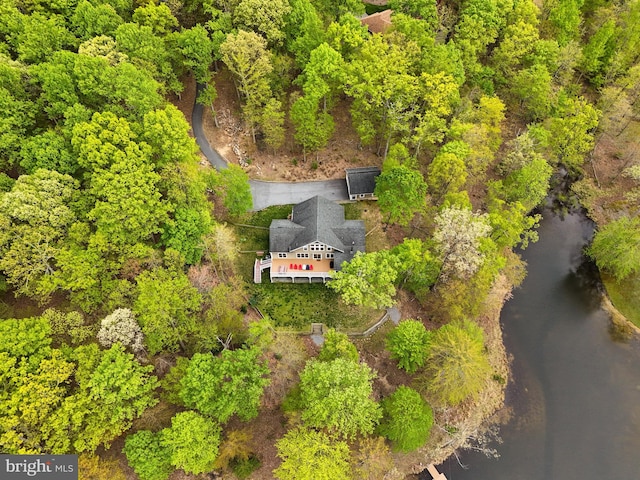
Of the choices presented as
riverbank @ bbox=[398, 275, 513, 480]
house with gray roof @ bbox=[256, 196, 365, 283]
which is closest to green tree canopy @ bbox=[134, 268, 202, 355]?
house with gray roof @ bbox=[256, 196, 365, 283]

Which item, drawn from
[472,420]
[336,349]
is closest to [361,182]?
[336,349]

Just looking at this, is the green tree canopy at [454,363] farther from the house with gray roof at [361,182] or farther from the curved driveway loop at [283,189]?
the curved driveway loop at [283,189]

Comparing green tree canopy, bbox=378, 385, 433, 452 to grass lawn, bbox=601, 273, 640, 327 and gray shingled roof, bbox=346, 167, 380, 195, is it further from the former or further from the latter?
grass lawn, bbox=601, 273, 640, 327

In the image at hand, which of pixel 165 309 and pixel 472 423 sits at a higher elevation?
pixel 165 309

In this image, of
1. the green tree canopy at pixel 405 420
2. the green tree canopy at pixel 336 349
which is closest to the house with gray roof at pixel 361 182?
the green tree canopy at pixel 336 349

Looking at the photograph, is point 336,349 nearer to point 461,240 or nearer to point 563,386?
point 461,240

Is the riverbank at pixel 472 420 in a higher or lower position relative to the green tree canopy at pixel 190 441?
lower
